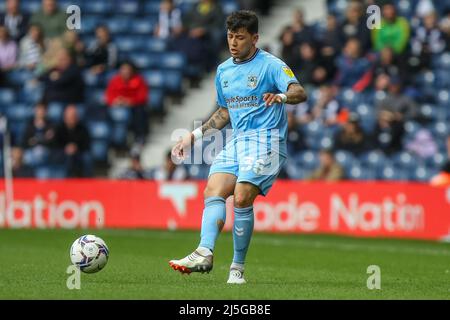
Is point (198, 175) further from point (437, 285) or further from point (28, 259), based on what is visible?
point (437, 285)

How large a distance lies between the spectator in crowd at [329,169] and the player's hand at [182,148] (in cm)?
959

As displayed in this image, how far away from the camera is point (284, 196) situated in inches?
757

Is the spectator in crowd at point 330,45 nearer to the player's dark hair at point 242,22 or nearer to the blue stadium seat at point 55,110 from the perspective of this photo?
the blue stadium seat at point 55,110

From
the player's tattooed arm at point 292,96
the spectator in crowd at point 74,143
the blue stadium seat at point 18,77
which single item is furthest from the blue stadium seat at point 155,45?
the player's tattooed arm at point 292,96

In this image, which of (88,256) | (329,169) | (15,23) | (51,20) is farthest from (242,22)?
(15,23)

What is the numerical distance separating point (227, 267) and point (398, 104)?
9.11m

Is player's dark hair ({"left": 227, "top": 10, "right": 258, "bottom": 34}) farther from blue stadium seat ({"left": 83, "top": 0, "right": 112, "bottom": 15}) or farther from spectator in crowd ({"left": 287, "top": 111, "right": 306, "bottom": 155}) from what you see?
blue stadium seat ({"left": 83, "top": 0, "right": 112, "bottom": 15})

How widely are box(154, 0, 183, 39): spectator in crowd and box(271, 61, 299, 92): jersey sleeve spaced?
44.7ft

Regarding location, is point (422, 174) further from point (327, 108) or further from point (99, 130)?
point (99, 130)

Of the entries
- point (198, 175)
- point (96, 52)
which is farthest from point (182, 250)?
point (96, 52)

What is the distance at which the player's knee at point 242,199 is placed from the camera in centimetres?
969

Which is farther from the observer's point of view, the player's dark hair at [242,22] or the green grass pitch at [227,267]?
the player's dark hair at [242,22]

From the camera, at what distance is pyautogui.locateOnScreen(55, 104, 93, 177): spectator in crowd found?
20719mm

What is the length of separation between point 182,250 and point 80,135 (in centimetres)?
644
